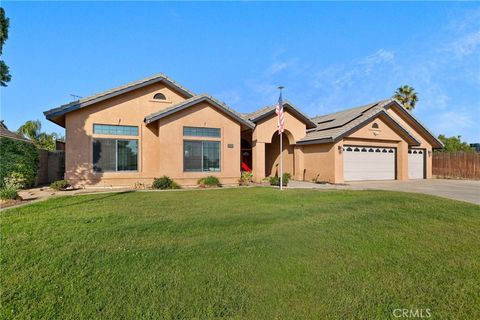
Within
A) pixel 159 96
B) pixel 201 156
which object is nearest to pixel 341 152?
pixel 201 156

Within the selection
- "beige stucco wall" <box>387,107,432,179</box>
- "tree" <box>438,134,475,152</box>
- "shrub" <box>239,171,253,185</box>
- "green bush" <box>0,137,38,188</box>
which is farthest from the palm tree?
"tree" <box>438,134,475,152</box>

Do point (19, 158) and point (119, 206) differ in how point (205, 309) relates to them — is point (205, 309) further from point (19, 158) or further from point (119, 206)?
point (19, 158)

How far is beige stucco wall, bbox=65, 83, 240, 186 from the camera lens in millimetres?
14688

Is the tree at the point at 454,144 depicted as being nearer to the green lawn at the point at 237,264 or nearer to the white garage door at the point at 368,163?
the white garage door at the point at 368,163

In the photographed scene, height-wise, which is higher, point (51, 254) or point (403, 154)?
point (403, 154)

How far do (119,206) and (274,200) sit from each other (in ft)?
18.9

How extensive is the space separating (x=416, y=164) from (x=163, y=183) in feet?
72.2

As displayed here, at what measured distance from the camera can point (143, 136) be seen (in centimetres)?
1584

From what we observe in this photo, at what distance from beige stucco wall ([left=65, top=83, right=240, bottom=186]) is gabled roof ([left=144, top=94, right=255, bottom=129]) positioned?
0.45 metres

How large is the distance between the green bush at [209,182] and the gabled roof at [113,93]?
5649 millimetres

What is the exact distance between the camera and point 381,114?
20.2 m

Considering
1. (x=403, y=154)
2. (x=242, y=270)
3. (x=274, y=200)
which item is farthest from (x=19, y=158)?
(x=403, y=154)

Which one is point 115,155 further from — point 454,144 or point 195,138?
point 454,144

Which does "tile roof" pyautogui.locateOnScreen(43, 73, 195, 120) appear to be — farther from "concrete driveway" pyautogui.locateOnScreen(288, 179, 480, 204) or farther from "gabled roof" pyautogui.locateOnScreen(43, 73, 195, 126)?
"concrete driveway" pyautogui.locateOnScreen(288, 179, 480, 204)
